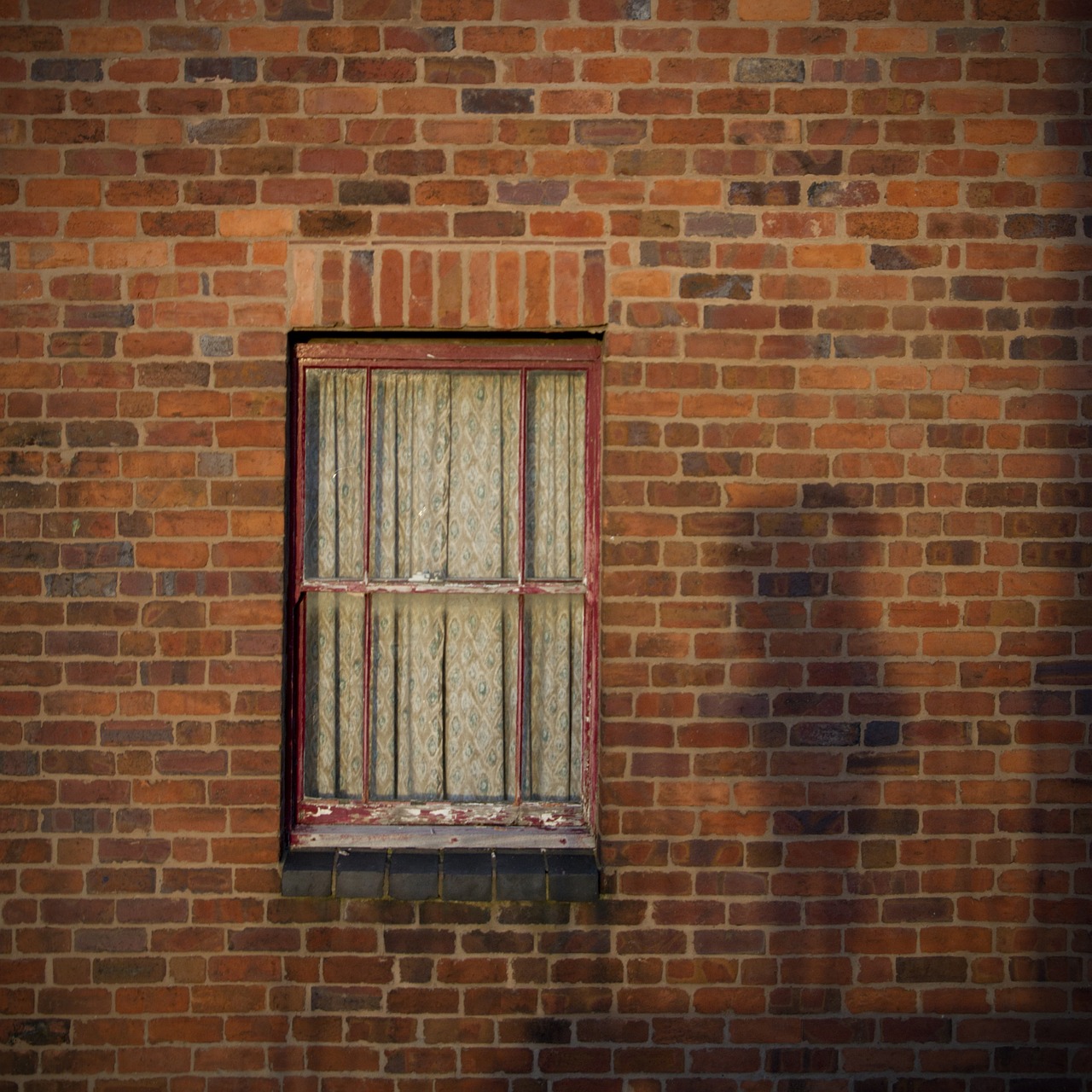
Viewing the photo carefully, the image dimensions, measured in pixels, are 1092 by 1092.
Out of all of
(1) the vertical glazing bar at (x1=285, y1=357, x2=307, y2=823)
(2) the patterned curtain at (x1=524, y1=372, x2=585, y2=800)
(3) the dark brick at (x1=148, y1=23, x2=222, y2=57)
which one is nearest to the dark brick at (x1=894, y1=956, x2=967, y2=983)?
(2) the patterned curtain at (x1=524, y1=372, x2=585, y2=800)

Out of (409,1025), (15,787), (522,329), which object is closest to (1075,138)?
(522,329)

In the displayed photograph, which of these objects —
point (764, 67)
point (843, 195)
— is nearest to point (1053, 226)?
point (843, 195)

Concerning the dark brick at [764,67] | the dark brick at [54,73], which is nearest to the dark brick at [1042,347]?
the dark brick at [764,67]

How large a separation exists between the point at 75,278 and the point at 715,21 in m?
2.01

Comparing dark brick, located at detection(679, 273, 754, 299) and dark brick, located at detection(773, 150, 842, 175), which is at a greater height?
dark brick, located at detection(773, 150, 842, 175)

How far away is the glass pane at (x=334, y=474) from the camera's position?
9.40 ft

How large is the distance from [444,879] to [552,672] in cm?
68

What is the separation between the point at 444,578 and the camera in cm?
289

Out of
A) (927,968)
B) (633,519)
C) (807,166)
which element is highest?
(807,166)

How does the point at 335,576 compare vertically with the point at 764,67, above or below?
below

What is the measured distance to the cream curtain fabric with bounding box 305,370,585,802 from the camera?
2.88 m

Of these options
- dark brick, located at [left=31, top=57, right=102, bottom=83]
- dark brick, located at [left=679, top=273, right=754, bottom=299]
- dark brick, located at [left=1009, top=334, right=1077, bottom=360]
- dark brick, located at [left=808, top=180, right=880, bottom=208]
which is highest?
dark brick, located at [left=31, top=57, right=102, bottom=83]

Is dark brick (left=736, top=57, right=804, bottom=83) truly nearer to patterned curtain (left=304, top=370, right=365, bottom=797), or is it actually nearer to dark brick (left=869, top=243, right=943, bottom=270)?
dark brick (left=869, top=243, right=943, bottom=270)

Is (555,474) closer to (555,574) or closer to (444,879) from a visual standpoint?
(555,574)
